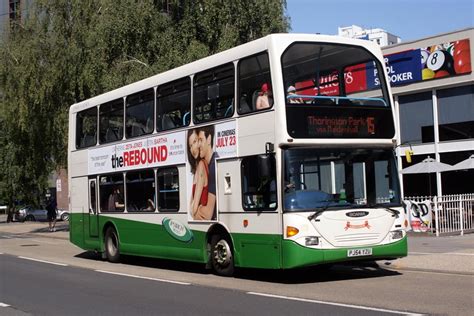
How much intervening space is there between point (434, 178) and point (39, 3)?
762 inches

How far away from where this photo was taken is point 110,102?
16641 mm

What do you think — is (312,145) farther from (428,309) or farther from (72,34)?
(72,34)

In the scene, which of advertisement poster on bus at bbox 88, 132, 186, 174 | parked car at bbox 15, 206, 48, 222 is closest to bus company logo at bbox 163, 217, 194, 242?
advertisement poster on bus at bbox 88, 132, 186, 174

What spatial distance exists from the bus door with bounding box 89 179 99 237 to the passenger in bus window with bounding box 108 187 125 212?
918 millimetres

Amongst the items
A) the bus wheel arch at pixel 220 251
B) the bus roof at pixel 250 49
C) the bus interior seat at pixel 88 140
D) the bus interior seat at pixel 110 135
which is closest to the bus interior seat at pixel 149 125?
the bus roof at pixel 250 49

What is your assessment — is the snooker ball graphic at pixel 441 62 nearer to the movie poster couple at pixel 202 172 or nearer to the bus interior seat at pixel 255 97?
the movie poster couple at pixel 202 172

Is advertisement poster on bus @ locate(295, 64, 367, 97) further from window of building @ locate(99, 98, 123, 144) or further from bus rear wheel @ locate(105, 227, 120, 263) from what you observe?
bus rear wheel @ locate(105, 227, 120, 263)

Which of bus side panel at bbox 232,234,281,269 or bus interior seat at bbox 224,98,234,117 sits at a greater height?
bus interior seat at bbox 224,98,234,117

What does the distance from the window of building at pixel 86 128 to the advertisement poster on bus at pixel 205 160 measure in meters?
5.06

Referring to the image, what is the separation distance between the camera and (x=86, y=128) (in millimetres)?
17859

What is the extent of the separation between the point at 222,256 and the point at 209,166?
185 centimetres

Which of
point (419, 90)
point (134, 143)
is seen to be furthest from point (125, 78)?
point (419, 90)

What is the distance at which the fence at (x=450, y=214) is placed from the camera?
1889 cm

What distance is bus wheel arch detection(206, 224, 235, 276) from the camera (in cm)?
1210
